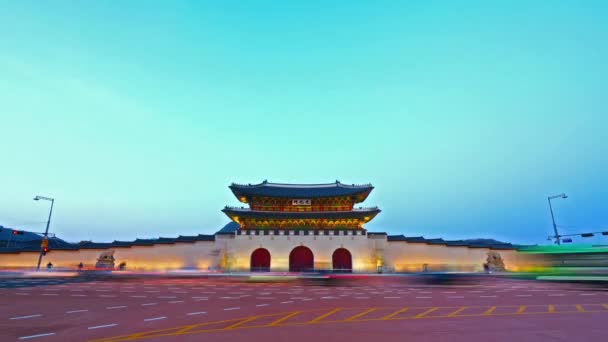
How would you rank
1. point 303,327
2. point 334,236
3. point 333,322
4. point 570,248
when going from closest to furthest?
point 303,327
point 333,322
point 570,248
point 334,236

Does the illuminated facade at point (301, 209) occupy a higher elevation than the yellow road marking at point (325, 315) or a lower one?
higher

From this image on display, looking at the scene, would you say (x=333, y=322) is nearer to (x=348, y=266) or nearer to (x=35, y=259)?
(x=348, y=266)

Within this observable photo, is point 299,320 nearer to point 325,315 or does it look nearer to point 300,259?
point 325,315

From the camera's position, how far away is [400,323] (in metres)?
7.30

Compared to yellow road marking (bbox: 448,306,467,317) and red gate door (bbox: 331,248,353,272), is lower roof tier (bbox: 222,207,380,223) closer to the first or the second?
red gate door (bbox: 331,248,353,272)

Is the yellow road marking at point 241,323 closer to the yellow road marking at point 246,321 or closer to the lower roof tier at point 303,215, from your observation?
the yellow road marking at point 246,321

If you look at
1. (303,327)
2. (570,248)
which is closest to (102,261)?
(303,327)

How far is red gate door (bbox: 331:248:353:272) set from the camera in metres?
32.6

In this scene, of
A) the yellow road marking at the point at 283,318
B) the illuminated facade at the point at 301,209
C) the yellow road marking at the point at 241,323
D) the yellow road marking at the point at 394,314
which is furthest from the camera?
the illuminated facade at the point at 301,209

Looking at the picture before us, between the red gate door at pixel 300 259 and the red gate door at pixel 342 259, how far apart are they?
98.1 inches

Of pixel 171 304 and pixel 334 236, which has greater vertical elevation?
pixel 334 236

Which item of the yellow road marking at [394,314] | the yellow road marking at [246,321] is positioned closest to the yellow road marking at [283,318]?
the yellow road marking at [246,321]

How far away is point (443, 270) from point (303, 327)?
97.3 feet

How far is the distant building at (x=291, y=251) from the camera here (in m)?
31.8
